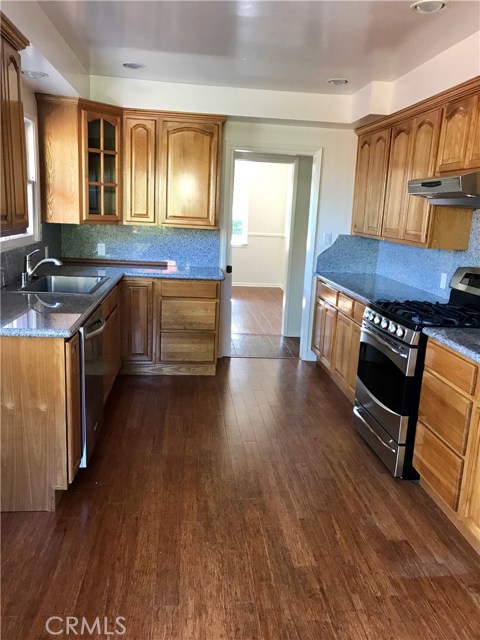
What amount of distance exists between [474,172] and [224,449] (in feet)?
7.03

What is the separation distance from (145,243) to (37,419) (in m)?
2.59

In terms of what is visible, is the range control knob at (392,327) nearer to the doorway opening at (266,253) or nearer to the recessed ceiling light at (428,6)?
the recessed ceiling light at (428,6)

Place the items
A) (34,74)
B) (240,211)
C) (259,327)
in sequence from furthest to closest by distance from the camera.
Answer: (240,211)
(259,327)
(34,74)

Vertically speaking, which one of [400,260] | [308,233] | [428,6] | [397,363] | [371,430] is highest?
[428,6]

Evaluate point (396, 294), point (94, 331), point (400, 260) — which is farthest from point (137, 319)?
point (400, 260)

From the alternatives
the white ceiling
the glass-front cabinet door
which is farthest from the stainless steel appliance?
the glass-front cabinet door

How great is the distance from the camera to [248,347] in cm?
527

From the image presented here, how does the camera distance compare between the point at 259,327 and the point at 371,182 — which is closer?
the point at 371,182

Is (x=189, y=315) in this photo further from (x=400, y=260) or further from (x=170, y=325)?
(x=400, y=260)

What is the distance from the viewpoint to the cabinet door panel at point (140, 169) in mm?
4070

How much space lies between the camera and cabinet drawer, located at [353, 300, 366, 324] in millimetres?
3480

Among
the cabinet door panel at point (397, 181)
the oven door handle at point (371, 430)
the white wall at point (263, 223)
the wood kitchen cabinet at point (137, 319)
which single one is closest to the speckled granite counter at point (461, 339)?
the oven door handle at point (371, 430)

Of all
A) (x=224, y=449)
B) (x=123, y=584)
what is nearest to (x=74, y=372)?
(x=123, y=584)

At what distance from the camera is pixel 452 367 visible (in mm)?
2309
